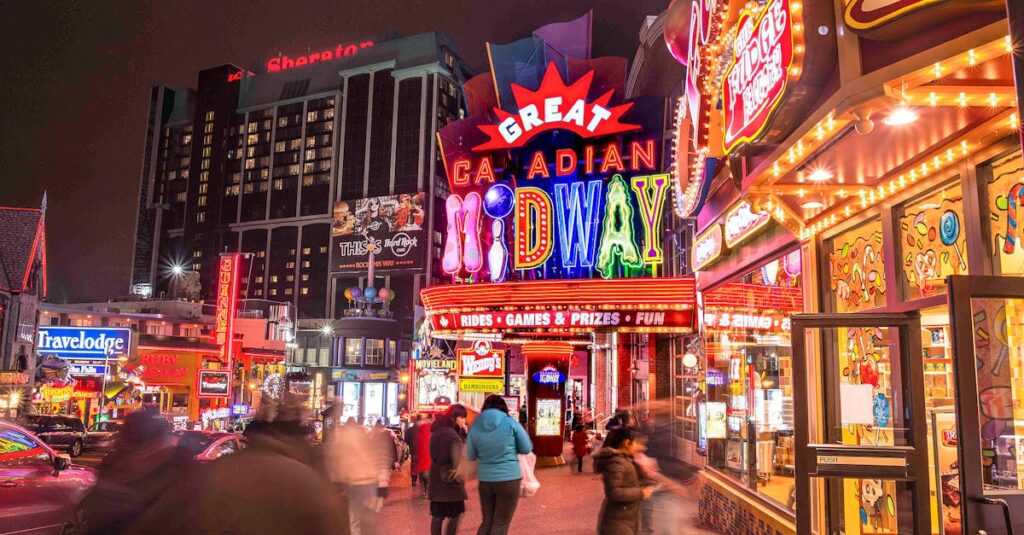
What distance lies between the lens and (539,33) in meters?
26.0

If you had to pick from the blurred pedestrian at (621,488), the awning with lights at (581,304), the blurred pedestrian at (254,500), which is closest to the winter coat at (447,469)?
the blurred pedestrian at (621,488)

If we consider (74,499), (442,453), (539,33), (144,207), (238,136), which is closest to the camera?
(442,453)

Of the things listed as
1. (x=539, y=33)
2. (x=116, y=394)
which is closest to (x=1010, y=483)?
(x=539, y=33)

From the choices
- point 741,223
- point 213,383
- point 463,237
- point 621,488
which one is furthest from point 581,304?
point 213,383

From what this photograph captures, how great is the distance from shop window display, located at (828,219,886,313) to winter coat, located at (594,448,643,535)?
3.05 m

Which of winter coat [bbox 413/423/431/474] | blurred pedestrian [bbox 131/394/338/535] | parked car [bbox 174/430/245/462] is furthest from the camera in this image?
winter coat [bbox 413/423/431/474]

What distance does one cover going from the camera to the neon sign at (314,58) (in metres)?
106

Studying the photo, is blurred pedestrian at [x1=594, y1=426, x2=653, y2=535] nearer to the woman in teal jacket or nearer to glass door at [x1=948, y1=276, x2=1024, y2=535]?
the woman in teal jacket

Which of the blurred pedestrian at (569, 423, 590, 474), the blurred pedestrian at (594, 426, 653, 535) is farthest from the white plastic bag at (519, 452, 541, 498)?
the blurred pedestrian at (569, 423, 590, 474)

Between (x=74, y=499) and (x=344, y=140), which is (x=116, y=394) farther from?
(x=344, y=140)

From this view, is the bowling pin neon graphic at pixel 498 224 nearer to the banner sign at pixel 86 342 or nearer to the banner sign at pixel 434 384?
the banner sign at pixel 434 384

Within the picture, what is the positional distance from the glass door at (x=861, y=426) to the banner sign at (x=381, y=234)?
284 ft

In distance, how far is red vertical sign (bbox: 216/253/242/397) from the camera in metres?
42.4

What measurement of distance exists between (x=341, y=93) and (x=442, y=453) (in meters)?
102
